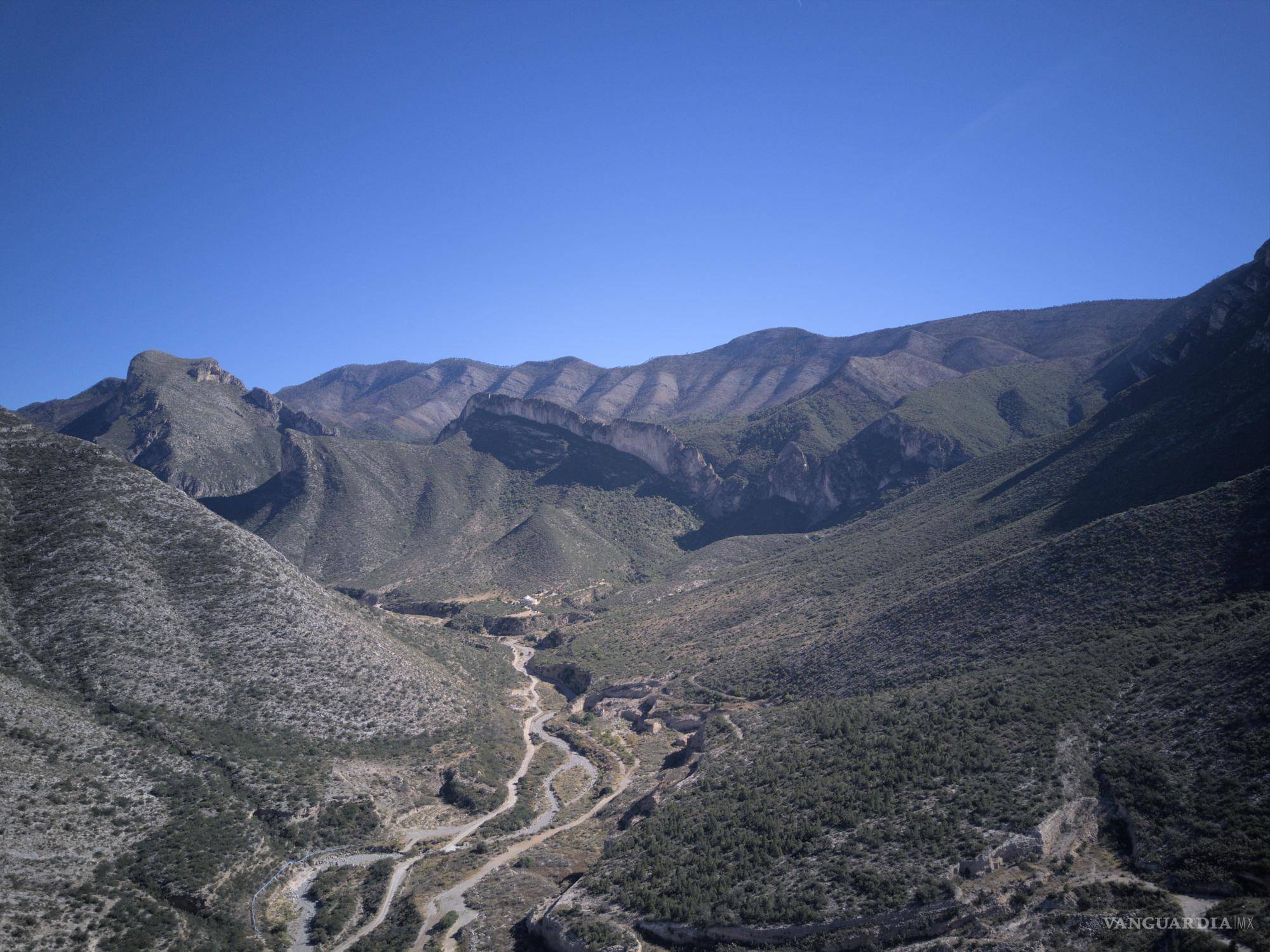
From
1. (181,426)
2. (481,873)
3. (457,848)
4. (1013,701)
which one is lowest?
(481,873)

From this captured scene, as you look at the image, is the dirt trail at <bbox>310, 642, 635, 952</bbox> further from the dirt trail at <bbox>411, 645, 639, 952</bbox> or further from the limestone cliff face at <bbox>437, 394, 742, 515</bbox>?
the limestone cliff face at <bbox>437, 394, 742, 515</bbox>

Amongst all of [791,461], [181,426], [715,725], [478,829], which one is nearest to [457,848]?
[478,829]

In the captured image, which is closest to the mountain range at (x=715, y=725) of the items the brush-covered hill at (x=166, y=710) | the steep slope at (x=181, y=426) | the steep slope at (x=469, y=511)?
the brush-covered hill at (x=166, y=710)

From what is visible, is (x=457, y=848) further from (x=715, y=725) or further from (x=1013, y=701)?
(x=1013, y=701)

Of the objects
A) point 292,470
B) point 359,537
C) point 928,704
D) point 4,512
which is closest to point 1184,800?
point 928,704

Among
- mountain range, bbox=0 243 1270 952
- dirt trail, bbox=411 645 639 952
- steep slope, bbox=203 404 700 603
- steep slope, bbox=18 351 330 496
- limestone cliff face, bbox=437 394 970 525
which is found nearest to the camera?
mountain range, bbox=0 243 1270 952

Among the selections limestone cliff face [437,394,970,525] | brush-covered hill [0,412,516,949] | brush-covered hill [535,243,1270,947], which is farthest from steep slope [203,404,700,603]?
brush-covered hill [0,412,516,949]
